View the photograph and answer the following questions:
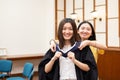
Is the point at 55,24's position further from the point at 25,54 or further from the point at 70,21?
the point at 70,21

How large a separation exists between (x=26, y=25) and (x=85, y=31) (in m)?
5.11

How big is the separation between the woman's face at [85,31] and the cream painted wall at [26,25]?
485 centimetres

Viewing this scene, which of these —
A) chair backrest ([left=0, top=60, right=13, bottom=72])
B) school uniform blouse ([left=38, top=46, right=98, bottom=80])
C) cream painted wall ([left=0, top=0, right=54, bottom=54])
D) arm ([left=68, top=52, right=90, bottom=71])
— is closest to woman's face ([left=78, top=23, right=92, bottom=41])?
school uniform blouse ([left=38, top=46, right=98, bottom=80])

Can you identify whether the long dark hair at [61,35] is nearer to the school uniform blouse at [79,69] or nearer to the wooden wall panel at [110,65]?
the school uniform blouse at [79,69]

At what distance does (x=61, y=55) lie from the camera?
174cm

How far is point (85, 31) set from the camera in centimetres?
240

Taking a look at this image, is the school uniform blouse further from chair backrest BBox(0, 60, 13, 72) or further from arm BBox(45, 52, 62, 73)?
chair backrest BBox(0, 60, 13, 72)

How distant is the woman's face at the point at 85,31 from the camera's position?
239cm

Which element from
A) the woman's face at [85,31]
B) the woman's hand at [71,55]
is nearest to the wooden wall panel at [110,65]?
the woman's face at [85,31]

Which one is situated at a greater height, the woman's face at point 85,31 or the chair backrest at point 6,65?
the woman's face at point 85,31

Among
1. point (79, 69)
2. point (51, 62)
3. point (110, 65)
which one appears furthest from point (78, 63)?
point (110, 65)

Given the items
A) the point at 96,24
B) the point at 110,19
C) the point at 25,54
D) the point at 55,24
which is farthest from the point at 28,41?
the point at 110,19

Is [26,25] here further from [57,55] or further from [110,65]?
[57,55]

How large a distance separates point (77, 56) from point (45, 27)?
6072 mm
